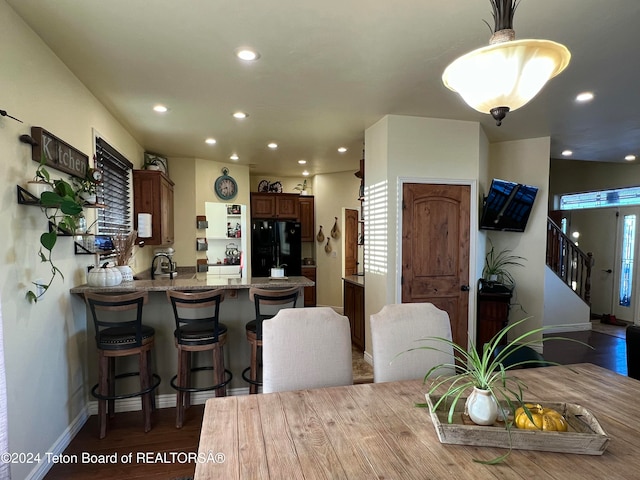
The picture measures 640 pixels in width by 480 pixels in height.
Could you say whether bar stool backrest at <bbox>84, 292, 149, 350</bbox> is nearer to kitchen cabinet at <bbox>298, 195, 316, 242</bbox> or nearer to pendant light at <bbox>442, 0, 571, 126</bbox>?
pendant light at <bbox>442, 0, 571, 126</bbox>

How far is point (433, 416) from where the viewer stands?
1.26 metres

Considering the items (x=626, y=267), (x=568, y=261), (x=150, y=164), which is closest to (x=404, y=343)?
(x=150, y=164)

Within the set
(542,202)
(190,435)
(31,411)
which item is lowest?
(190,435)

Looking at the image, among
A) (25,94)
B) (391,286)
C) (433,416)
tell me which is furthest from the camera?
(391,286)

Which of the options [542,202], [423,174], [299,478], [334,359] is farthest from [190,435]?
[542,202]

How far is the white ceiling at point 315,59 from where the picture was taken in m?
1.89

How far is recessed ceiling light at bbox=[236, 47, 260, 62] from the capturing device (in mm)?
2270

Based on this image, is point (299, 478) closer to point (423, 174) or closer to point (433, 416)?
point (433, 416)

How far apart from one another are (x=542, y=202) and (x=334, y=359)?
4.02 metres

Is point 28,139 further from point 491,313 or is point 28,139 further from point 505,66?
point 491,313

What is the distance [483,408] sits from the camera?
1221 mm

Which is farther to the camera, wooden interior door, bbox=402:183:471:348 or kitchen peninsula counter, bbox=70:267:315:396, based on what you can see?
wooden interior door, bbox=402:183:471:348

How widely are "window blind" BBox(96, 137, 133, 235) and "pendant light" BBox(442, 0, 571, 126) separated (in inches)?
123

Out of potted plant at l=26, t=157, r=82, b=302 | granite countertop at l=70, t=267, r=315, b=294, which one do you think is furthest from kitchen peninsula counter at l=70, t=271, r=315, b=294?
potted plant at l=26, t=157, r=82, b=302
